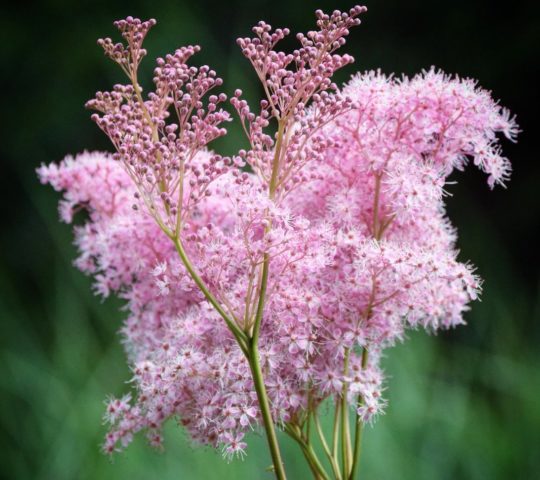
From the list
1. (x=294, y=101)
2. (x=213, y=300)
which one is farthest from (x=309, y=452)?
(x=294, y=101)

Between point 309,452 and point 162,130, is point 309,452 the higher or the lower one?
the lower one

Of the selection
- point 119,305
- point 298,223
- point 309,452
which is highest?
point 119,305

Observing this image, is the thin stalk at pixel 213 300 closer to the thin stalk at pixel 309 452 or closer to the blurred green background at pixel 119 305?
the thin stalk at pixel 309 452

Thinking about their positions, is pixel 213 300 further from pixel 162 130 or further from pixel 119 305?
pixel 119 305

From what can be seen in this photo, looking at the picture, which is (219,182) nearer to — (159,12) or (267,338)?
(267,338)

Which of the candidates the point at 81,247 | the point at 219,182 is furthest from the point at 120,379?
the point at 219,182

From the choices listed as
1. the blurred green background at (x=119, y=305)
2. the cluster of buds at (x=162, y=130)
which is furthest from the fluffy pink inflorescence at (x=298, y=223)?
the blurred green background at (x=119, y=305)
